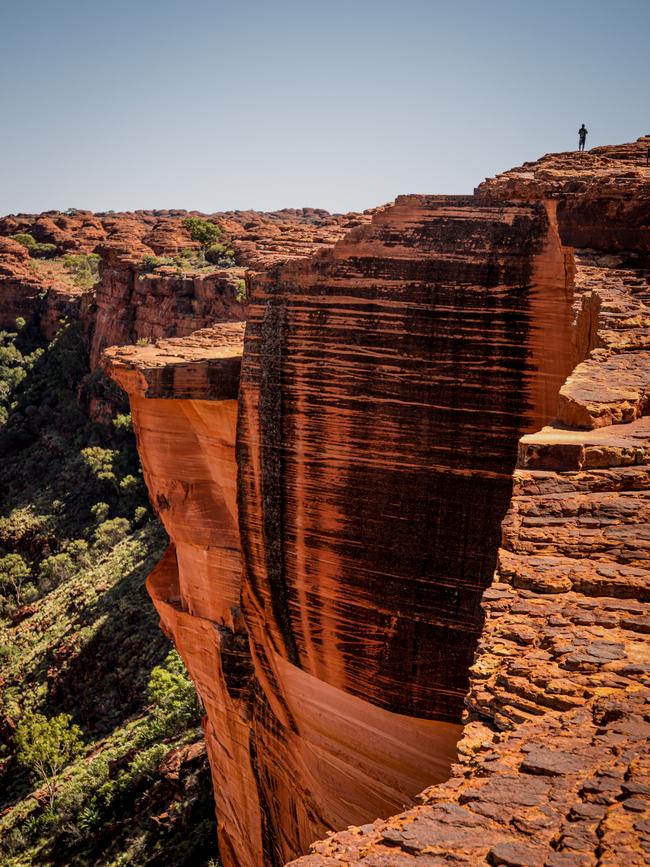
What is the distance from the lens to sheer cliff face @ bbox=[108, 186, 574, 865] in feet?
31.5

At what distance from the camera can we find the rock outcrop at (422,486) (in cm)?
534

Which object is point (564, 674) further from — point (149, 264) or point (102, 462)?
point (149, 264)

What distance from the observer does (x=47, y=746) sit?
2845cm

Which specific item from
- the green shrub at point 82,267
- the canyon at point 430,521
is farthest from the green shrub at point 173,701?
the green shrub at point 82,267

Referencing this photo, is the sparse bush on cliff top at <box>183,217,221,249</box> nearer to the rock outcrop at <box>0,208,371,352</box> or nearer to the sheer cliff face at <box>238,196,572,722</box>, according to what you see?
the rock outcrop at <box>0,208,371,352</box>

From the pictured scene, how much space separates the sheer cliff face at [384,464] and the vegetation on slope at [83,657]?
10618 mm

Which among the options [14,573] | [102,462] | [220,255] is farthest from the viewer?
[220,255]

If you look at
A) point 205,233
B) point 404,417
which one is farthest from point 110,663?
point 205,233

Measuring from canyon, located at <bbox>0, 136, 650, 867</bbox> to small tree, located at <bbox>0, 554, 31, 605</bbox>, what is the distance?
34782 millimetres

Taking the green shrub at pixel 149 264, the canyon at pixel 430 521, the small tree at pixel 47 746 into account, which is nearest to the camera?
the canyon at pixel 430 521

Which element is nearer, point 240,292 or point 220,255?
Answer: point 240,292

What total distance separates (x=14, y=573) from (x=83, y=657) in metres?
13.9

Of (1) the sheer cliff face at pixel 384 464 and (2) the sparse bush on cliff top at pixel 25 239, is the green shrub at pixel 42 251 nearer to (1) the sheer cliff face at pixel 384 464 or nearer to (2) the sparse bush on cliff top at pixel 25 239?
(2) the sparse bush on cliff top at pixel 25 239

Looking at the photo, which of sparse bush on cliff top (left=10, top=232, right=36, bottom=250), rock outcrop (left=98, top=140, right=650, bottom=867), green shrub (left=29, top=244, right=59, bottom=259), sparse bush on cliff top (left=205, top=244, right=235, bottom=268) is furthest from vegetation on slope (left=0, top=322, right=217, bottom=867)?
sparse bush on cliff top (left=10, top=232, right=36, bottom=250)
